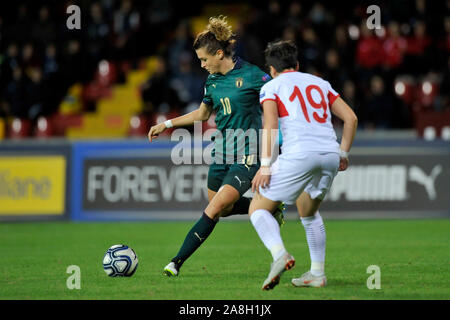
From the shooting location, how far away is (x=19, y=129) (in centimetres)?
A: 1777

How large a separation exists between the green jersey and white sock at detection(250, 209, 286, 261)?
1316 mm

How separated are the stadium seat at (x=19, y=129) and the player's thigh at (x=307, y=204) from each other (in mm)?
Result: 12108

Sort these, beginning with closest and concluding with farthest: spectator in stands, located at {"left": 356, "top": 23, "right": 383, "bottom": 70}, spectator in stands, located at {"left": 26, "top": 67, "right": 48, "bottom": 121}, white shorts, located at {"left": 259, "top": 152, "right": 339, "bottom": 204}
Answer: white shorts, located at {"left": 259, "top": 152, "right": 339, "bottom": 204} < spectator in stands, located at {"left": 356, "top": 23, "right": 383, "bottom": 70} < spectator in stands, located at {"left": 26, "top": 67, "right": 48, "bottom": 121}

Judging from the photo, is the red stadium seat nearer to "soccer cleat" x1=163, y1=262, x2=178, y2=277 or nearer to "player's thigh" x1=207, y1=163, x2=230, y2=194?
"player's thigh" x1=207, y1=163, x2=230, y2=194

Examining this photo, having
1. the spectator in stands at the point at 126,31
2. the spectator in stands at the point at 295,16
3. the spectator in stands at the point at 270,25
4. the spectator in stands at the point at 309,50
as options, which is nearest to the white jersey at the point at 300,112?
the spectator in stands at the point at 309,50

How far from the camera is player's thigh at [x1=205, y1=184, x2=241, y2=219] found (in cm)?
745

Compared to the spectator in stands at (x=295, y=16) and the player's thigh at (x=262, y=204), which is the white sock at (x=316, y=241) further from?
the spectator in stands at (x=295, y=16)

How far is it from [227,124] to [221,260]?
6.52 feet

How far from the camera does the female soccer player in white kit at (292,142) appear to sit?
6289 millimetres

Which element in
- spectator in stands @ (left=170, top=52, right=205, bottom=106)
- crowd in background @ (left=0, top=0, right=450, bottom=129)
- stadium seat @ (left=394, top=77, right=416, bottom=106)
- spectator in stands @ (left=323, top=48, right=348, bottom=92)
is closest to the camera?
spectator in stands @ (left=323, top=48, right=348, bottom=92)

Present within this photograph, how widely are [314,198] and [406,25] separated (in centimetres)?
1203

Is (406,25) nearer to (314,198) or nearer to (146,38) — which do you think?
(146,38)

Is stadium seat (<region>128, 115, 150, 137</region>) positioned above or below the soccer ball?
above

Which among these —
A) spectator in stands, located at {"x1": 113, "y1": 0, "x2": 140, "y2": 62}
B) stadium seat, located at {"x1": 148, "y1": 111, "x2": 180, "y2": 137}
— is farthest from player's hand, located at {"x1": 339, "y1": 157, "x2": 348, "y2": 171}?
spectator in stands, located at {"x1": 113, "y1": 0, "x2": 140, "y2": 62}
